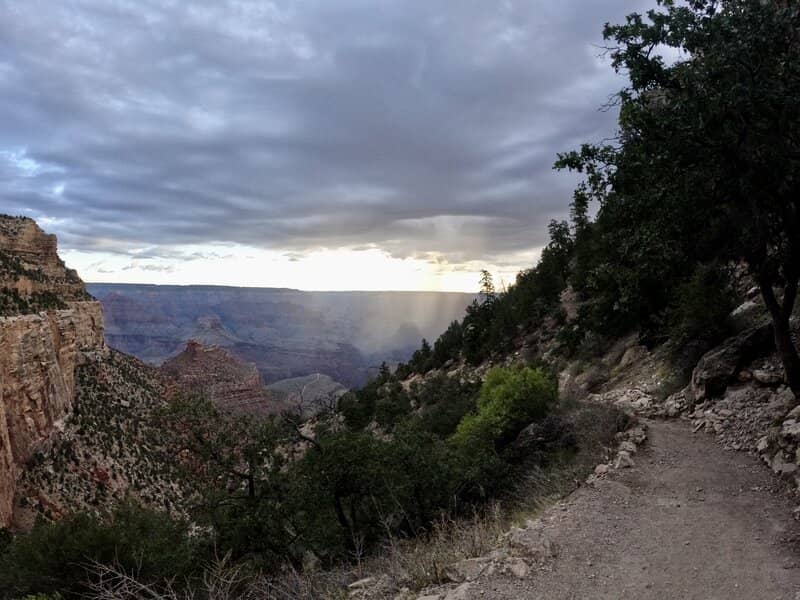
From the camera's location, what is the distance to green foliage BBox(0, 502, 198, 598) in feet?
44.1

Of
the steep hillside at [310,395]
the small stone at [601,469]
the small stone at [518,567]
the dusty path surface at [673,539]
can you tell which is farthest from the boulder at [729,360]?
the steep hillside at [310,395]

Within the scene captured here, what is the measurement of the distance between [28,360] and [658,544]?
36.1m

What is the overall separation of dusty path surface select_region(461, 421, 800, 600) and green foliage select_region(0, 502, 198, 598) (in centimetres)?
1070

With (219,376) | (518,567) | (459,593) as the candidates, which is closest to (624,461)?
(518,567)

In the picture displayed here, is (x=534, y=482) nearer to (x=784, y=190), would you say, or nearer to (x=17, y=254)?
(x=784, y=190)

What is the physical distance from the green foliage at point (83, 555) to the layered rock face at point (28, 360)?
1341cm

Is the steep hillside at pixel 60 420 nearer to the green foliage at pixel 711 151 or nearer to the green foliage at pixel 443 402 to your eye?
the green foliage at pixel 443 402

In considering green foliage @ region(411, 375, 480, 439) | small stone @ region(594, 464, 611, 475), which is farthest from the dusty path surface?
green foliage @ region(411, 375, 480, 439)

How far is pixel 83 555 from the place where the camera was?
1339cm

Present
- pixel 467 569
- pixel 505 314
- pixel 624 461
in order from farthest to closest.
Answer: pixel 505 314 < pixel 624 461 < pixel 467 569

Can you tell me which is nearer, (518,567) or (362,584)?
(518,567)

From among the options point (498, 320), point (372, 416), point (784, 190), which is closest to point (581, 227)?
point (498, 320)

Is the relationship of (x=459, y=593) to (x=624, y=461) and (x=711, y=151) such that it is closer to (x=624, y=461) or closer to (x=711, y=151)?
(x=624, y=461)

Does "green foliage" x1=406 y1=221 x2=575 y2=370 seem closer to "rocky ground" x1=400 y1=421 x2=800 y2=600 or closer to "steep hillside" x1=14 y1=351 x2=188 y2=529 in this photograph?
"steep hillside" x1=14 y1=351 x2=188 y2=529
